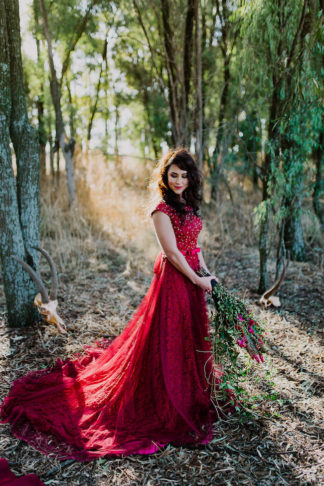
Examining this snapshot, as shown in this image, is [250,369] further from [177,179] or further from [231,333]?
→ [177,179]

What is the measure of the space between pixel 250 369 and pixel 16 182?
2.54m

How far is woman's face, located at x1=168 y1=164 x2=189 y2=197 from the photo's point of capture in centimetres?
224

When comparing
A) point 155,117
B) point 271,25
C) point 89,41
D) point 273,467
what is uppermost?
point 89,41

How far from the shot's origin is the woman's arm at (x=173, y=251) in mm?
2182

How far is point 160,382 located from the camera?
2.20 m

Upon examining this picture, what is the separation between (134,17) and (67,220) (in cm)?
473

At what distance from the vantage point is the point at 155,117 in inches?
445

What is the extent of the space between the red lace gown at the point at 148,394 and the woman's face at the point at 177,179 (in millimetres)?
133

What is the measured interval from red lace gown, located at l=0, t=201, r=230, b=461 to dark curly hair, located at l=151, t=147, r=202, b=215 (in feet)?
0.20

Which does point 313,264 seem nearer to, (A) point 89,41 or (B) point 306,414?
(B) point 306,414

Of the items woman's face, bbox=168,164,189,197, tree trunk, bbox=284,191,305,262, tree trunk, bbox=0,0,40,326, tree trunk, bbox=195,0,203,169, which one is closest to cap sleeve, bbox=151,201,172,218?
woman's face, bbox=168,164,189,197

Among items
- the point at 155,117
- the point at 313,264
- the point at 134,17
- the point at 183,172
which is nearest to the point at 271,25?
the point at 183,172

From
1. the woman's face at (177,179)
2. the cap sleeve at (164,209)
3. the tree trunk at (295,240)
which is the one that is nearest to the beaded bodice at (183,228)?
the cap sleeve at (164,209)

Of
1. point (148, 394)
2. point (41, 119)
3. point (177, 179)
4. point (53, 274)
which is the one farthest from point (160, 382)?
point (41, 119)
